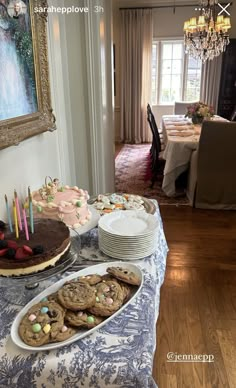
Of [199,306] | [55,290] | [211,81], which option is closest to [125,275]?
[55,290]

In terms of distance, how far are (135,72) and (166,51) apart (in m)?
0.88

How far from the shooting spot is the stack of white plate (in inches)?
41.1

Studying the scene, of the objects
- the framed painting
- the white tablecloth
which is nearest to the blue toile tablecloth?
the framed painting

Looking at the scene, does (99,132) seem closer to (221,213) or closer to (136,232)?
(136,232)

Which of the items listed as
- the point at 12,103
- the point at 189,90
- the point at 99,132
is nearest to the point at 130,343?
the point at 12,103

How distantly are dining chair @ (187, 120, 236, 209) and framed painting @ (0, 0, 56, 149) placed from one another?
80.1 inches

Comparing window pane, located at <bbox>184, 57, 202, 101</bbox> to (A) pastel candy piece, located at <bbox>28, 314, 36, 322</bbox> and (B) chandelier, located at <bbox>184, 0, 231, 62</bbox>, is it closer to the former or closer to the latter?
(B) chandelier, located at <bbox>184, 0, 231, 62</bbox>

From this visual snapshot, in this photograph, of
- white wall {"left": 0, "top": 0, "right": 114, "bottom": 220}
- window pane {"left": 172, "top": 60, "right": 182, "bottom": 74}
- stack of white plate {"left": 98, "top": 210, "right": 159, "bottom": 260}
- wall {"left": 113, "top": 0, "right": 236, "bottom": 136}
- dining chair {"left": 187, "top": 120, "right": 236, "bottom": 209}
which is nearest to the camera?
stack of white plate {"left": 98, "top": 210, "right": 159, "bottom": 260}

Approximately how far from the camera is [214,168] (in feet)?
10.8

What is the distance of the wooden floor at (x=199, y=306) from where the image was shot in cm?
150

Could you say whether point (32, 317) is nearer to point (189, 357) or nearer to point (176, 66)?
point (189, 357)

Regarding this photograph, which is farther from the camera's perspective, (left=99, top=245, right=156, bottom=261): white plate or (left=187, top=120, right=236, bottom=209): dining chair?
(left=187, top=120, right=236, bottom=209): dining chair

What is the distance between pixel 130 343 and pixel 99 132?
157 cm

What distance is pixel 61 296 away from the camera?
0.81 metres
